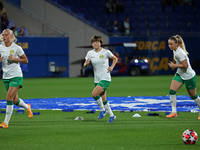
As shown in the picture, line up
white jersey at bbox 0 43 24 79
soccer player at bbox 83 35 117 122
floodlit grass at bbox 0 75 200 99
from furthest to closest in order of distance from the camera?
floodlit grass at bbox 0 75 200 99, soccer player at bbox 83 35 117 122, white jersey at bbox 0 43 24 79

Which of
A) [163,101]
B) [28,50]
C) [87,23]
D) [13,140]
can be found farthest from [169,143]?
[87,23]

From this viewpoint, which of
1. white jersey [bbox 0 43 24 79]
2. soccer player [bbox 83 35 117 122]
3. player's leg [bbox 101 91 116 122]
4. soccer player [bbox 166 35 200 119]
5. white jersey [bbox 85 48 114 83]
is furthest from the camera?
soccer player [bbox 166 35 200 119]

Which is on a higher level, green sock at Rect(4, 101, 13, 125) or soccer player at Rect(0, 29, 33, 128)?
soccer player at Rect(0, 29, 33, 128)

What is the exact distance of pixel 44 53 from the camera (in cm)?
3819

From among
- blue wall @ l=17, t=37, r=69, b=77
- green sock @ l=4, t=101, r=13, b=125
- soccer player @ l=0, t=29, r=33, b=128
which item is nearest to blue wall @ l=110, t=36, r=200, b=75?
blue wall @ l=17, t=37, r=69, b=77

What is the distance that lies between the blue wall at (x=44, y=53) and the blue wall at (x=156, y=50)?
4.34 meters

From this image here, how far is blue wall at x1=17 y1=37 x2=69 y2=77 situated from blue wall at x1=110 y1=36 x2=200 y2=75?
434 cm

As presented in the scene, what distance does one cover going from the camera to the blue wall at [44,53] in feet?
122

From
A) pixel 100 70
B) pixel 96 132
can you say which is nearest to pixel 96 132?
pixel 96 132

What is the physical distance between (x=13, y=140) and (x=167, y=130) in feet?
10.0

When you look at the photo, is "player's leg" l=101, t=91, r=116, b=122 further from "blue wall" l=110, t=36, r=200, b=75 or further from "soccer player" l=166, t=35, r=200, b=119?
"blue wall" l=110, t=36, r=200, b=75

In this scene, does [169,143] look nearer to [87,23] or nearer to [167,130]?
[167,130]

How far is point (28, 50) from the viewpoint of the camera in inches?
1468

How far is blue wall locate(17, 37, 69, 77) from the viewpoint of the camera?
1468 inches
